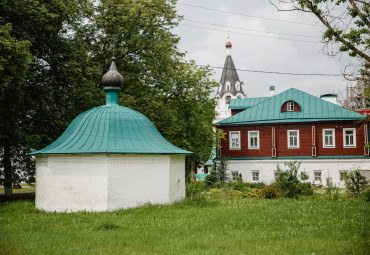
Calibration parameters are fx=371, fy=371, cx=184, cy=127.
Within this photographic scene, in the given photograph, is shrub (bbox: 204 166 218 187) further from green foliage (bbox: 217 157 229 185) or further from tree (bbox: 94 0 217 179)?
tree (bbox: 94 0 217 179)

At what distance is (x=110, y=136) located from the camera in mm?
14148

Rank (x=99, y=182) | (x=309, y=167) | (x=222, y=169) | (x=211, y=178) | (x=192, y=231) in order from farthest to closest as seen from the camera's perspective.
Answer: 1. (x=222, y=169)
2. (x=211, y=178)
3. (x=309, y=167)
4. (x=99, y=182)
5. (x=192, y=231)

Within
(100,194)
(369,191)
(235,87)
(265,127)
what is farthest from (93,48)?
(235,87)

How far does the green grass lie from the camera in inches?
299

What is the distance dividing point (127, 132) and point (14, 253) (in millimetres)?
7908

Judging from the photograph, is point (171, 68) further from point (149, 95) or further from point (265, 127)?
point (265, 127)

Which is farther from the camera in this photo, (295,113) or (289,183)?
(295,113)

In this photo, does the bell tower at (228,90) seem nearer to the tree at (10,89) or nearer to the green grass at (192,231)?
the tree at (10,89)

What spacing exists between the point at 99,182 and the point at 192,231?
5047 mm

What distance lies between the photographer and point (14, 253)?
23.3 feet

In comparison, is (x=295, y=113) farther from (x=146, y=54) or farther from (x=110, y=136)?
(x=110, y=136)

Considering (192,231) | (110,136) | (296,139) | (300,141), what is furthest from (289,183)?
(192,231)

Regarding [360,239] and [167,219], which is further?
[167,219]

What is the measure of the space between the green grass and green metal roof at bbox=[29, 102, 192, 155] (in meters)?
2.24
